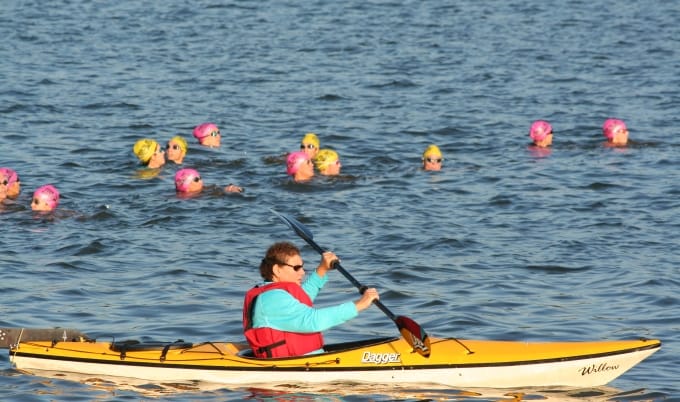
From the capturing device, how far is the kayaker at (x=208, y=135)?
76.3 ft

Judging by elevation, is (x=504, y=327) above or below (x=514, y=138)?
below

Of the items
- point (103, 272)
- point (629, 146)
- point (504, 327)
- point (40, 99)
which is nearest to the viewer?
point (504, 327)

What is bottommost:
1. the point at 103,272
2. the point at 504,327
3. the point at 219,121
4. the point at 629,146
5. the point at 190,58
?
the point at 504,327

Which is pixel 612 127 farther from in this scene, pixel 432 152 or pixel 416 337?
pixel 416 337

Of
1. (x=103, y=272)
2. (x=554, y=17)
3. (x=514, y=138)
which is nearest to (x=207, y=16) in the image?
(x=554, y=17)

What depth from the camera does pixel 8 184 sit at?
18.8m

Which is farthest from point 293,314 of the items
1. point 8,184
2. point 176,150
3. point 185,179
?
point 176,150

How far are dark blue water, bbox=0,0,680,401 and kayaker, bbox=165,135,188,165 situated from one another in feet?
1.45

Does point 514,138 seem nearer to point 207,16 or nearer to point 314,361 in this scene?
point 314,361

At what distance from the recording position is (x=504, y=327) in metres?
13.3

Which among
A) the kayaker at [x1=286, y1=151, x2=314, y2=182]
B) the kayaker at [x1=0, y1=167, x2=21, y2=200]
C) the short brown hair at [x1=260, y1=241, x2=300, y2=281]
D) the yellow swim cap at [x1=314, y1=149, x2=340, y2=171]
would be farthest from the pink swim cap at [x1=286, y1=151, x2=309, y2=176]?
the short brown hair at [x1=260, y1=241, x2=300, y2=281]

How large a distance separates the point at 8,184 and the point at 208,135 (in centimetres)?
521

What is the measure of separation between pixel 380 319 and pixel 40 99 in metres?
16.1

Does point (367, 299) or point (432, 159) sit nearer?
point (367, 299)
